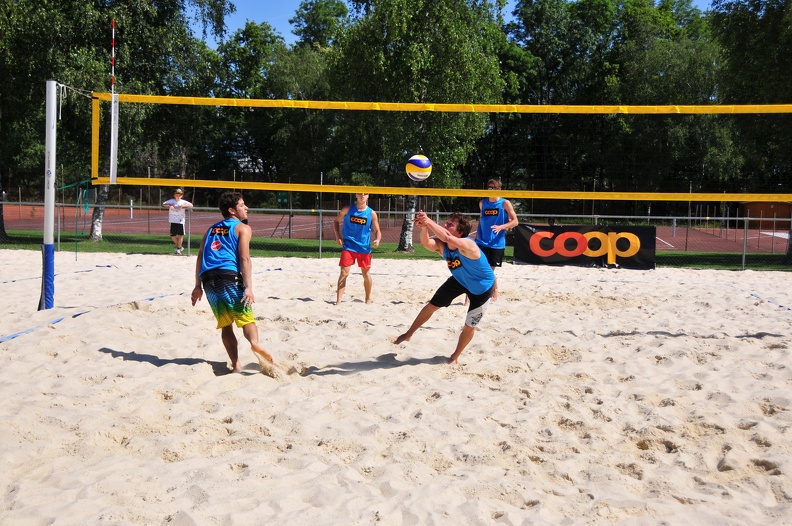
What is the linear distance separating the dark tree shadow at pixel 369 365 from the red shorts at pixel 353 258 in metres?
2.57

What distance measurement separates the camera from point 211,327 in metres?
6.27

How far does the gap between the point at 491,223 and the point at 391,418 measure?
4668mm

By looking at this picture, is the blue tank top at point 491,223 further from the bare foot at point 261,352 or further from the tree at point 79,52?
the tree at point 79,52

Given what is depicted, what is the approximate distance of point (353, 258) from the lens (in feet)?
26.5

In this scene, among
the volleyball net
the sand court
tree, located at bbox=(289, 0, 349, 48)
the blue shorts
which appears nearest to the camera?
the sand court

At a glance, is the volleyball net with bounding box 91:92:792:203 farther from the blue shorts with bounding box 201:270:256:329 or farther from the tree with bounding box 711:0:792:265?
the tree with bounding box 711:0:792:265

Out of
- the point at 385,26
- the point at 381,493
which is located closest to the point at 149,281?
the point at 381,493

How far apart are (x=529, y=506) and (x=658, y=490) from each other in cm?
65

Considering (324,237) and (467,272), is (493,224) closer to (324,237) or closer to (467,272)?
(467,272)

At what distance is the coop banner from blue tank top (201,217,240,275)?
9563 millimetres

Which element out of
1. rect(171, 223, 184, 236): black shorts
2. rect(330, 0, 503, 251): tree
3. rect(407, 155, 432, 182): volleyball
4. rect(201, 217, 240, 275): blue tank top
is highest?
rect(330, 0, 503, 251): tree

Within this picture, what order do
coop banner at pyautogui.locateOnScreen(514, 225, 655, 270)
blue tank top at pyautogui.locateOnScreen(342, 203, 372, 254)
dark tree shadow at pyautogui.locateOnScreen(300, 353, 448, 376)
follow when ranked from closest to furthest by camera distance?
1. dark tree shadow at pyautogui.locateOnScreen(300, 353, 448, 376)
2. blue tank top at pyautogui.locateOnScreen(342, 203, 372, 254)
3. coop banner at pyautogui.locateOnScreen(514, 225, 655, 270)

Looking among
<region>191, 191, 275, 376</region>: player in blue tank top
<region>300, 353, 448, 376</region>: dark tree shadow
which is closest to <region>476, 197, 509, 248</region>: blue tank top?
<region>300, 353, 448, 376</region>: dark tree shadow

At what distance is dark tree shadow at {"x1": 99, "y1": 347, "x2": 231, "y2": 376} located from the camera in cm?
508
